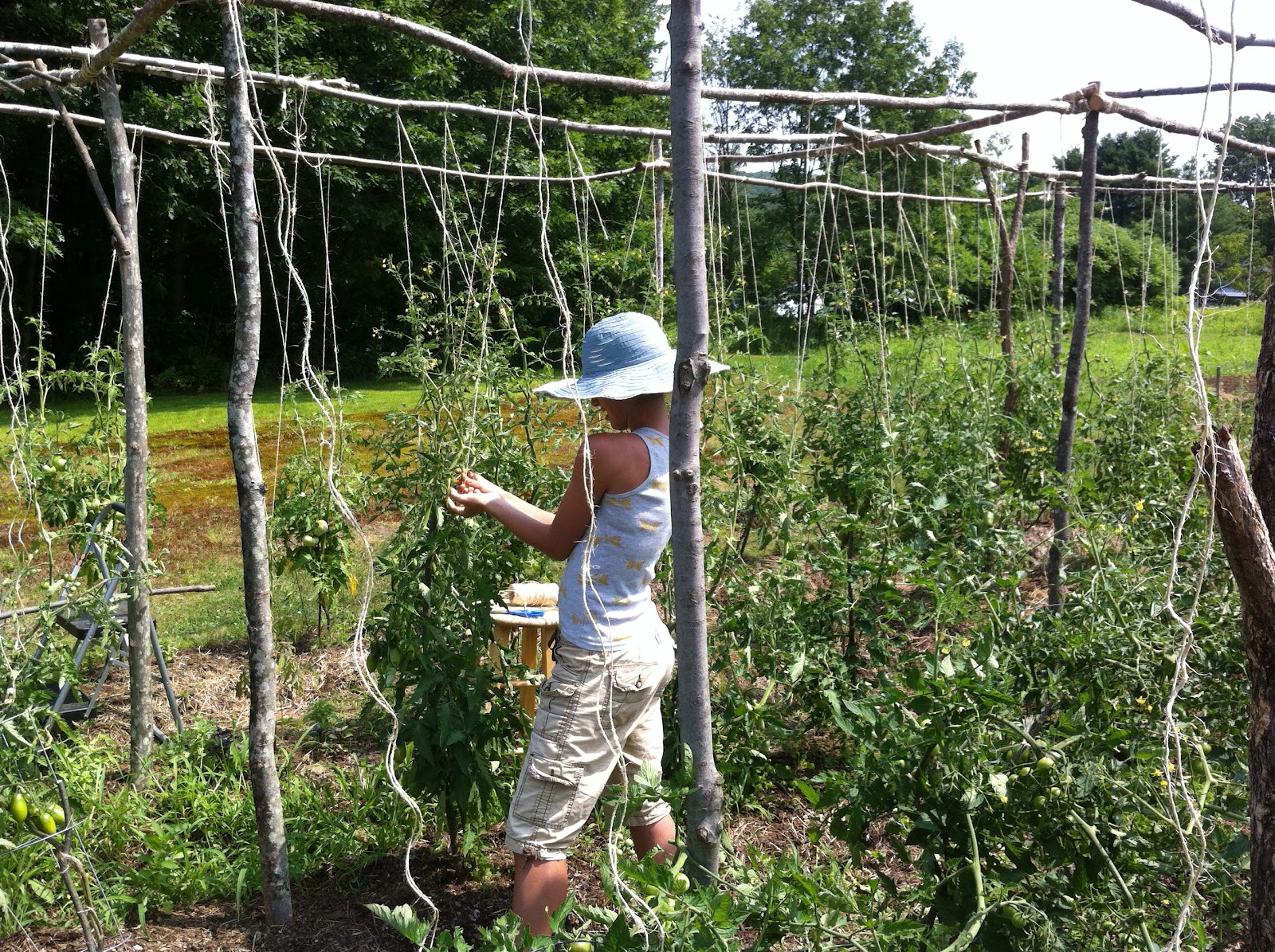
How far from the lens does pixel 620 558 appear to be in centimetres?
214

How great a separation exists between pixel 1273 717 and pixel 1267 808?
5.1 inches

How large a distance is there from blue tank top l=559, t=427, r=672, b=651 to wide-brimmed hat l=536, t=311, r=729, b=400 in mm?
114

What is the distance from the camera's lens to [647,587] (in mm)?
2225

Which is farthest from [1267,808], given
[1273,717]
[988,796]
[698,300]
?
[698,300]

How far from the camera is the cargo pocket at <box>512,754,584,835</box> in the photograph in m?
2.11

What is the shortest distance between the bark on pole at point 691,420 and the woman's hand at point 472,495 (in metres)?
0.53

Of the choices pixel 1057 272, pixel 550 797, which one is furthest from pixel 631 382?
pixel 1057 272

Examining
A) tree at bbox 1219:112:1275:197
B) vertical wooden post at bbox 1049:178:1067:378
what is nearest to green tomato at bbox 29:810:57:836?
tree at bbox 1219:112:1275:197

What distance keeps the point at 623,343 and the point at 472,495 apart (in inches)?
18.2

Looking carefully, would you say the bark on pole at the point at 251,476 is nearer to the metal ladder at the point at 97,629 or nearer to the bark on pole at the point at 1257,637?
the metal ladder at the point at 97,629

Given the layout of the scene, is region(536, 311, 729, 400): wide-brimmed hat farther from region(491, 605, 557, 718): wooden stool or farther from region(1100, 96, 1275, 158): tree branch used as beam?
region(1100, 96, 1275, 158): tree branch used as beam

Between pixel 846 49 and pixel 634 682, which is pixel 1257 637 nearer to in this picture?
pixel 634 682

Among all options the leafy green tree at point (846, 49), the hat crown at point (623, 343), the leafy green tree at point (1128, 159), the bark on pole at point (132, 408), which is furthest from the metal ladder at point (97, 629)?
the leafy green tree at point (846, 49)

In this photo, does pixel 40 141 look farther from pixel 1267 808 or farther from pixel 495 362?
pixel 1267 808
